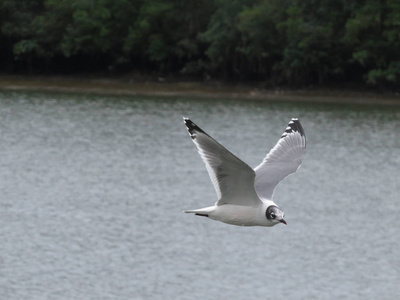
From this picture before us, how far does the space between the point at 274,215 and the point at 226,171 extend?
58cm

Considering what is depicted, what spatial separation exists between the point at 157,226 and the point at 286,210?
3469mm

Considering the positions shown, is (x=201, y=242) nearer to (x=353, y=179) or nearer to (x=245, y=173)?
(x=353, y=179)

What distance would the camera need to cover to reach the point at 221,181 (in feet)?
28.8

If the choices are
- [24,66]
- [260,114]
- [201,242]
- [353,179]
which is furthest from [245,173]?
[24,66]

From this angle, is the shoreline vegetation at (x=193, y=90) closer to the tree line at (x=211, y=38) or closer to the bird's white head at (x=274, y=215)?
the tree line at (x=211, y=38)

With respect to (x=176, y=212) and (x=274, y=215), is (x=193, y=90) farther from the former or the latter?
(x=274, y=215)

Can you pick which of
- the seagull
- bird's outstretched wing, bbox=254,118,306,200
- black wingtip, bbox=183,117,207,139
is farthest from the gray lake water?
black wingtip, bbox=183,117,207,139

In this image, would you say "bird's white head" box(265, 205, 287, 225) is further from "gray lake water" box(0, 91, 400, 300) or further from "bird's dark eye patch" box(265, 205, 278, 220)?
"gray lake water" box(0, 91, 400, 300)

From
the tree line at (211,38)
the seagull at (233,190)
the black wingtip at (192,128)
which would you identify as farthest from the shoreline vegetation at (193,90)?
the black wingtip at (192,128)

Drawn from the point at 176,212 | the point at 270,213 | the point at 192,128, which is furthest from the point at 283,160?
the point at 176,212

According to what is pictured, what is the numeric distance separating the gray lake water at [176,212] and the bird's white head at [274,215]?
29.7ft

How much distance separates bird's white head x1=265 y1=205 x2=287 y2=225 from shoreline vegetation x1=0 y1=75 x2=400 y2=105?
1529 inches

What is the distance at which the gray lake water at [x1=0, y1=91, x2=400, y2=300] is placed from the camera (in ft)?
61.9

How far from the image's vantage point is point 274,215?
877 cm
